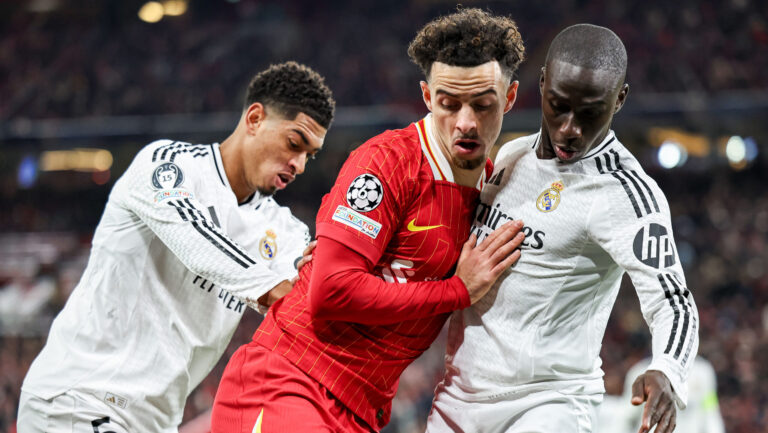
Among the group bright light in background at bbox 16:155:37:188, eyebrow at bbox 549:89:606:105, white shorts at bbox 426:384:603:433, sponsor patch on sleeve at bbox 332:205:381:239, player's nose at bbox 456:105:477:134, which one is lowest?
white shorts at bbox 426:384:603:433

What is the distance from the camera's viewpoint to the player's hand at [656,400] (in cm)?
244

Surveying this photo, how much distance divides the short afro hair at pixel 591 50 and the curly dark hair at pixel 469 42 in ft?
0.59

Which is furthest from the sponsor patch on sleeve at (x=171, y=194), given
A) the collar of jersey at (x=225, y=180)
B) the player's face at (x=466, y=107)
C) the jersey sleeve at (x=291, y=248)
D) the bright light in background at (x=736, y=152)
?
the bright light in background at (x=736, y=152)

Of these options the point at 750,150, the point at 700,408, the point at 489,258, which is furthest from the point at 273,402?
the point at 750,150

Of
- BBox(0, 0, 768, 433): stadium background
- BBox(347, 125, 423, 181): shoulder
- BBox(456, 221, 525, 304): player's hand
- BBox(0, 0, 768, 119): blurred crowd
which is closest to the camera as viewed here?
BBox(347, 125, 423, 181): shoulder

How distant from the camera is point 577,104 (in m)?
2.87

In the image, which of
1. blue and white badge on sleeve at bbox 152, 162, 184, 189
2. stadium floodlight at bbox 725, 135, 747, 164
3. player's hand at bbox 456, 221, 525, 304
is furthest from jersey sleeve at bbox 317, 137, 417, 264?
stadium floodlight at bbox 725, 135, 747, 164

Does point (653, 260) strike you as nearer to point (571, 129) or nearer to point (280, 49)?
point (571, 129)

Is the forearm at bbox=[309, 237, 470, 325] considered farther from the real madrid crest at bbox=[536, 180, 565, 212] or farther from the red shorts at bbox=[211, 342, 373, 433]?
the real madrid crest at bbox=[536, 180, 565, 212]

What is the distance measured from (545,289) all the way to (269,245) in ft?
5.08

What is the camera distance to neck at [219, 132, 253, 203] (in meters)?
3.99

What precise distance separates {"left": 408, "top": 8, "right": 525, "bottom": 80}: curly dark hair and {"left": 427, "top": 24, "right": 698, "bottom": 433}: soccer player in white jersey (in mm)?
163

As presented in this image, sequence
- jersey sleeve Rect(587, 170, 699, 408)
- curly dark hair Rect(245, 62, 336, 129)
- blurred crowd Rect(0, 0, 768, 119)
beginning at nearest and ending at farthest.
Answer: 1. jersey sleeve Rect(587, 170, 699, 408)
2. curly dark hair Rect(245, 62, 336, 129)
3. blurred crowd Rect(0, 0, 768, 119)

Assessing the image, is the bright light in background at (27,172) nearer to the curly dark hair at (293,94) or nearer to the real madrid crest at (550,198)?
the curly dark hair at (293,94)
